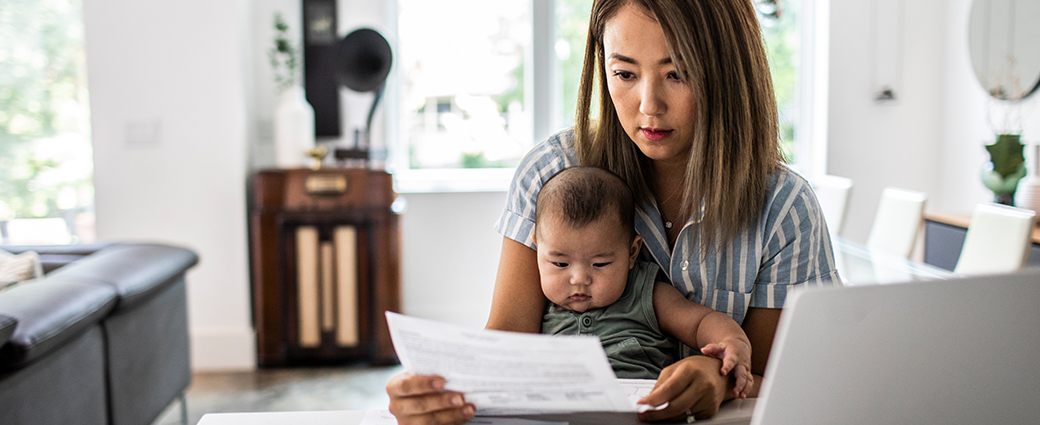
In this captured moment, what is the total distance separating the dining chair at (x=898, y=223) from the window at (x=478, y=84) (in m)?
1.35

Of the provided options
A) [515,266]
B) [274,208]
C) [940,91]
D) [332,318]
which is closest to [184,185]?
[274,208]

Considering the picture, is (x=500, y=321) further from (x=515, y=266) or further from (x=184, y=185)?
(x=184, y=185)

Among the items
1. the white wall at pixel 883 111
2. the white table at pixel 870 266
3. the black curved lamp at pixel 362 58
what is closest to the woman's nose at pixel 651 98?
the white table at pixel 870 266

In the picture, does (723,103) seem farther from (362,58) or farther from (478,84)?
(478,84)

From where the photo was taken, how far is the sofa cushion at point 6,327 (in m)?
1.35

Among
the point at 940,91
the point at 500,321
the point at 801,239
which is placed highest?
the point at 940,91

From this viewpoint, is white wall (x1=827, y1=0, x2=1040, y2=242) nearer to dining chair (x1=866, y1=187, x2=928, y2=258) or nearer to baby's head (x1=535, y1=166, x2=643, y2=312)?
dining chair (x1=866, y1=187, x2=928, y2=258)

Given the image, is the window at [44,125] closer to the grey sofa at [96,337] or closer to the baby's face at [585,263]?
the grey sofa at [96,337]

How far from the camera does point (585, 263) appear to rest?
3.58 ft

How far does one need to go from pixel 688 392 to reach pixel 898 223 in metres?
2.33

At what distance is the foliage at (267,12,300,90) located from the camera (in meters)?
3.36

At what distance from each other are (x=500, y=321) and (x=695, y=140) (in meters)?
0.41

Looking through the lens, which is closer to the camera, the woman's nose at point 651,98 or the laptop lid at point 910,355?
the laptop lid at point 910,355

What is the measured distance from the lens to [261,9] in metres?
3.46
